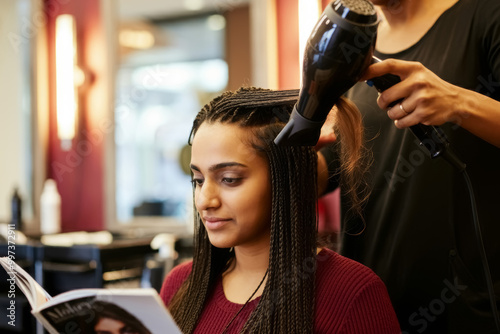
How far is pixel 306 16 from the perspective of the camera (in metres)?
2.61

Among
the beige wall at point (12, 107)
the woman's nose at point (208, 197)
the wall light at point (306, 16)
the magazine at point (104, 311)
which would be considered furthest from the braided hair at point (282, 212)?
the beige wall at point (12, 107)

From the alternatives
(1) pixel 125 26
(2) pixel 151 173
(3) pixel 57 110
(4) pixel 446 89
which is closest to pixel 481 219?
(4) pixel 446 89

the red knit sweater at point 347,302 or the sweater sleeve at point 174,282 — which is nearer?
the red knit sweater at point 347,302

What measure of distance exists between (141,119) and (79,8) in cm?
91

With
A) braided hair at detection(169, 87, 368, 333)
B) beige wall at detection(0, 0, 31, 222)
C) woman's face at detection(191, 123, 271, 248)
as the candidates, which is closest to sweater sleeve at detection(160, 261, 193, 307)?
braided hair at detection(169, 87, 368, 333)

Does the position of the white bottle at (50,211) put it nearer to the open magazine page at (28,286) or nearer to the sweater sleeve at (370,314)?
the open magazine page at (28,286)

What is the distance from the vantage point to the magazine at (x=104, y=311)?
0.87 meters

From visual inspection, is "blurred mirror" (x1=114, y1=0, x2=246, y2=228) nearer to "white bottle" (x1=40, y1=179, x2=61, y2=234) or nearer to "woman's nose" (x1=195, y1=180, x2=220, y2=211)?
"white bottle" (x1=40, y1=179, x2=61, y2=234)

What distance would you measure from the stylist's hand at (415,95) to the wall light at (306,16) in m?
1.72

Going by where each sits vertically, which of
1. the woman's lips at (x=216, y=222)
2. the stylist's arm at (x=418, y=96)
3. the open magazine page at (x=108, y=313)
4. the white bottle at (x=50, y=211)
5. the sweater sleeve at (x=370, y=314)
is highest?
the stylist's arm at (x=418, y=96)

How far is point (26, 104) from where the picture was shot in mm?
3654

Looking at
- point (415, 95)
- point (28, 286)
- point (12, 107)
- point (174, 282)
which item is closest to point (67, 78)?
point (12, 107)

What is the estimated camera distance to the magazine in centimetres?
87

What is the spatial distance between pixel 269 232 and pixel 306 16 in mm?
1665
